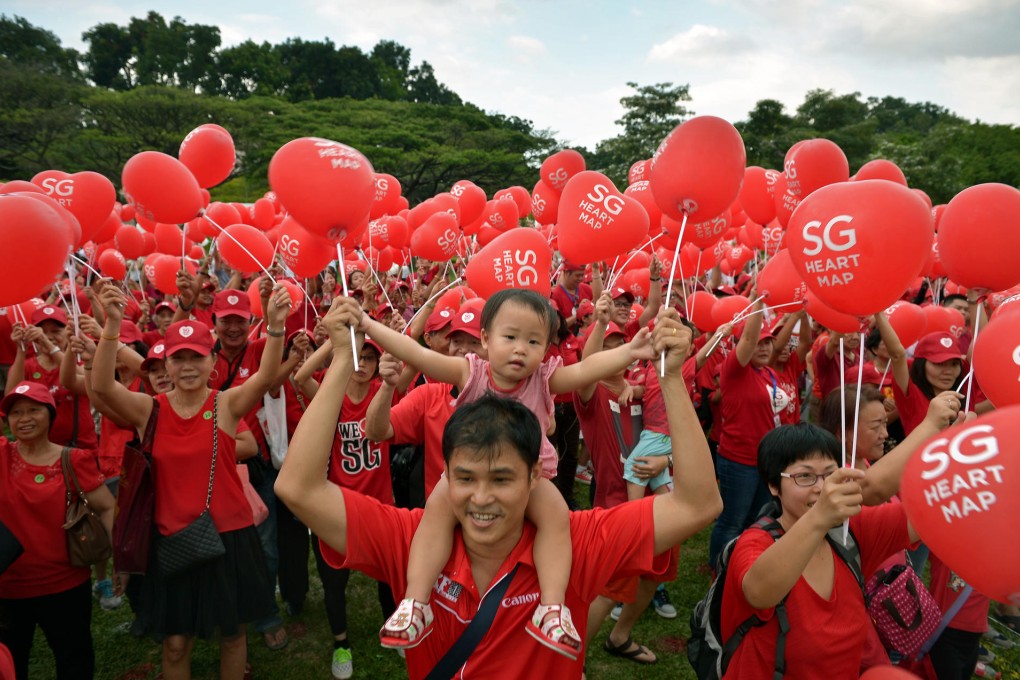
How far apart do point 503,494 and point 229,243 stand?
4892 mm

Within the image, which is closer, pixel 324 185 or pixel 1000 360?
pixel 1000 360

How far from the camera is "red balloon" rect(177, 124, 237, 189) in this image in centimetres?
484

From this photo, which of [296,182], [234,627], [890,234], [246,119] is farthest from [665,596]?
[246,119]

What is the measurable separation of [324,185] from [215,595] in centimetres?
212

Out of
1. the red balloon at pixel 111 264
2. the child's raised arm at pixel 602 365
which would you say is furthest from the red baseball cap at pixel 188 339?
the red balloon at pixel 111 264

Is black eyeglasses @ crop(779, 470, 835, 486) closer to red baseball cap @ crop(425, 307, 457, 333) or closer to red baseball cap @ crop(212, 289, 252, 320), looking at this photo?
red baseball cap @ crop(425, 307, 457, 333)

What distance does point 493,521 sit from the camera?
5.65 feet

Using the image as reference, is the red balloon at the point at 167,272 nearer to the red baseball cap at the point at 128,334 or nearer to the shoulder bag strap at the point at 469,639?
the red baseball cap at the point at 128,334

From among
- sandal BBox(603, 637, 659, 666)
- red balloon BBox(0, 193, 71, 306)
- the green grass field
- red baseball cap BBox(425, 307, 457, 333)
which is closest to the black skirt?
the green grass field

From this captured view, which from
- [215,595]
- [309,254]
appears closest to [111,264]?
[309,254]

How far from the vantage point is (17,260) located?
250 centimetres

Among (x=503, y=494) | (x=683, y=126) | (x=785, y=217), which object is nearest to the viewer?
(x=503, y=494)

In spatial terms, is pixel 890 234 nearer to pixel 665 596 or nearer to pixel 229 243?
pixel 665 596

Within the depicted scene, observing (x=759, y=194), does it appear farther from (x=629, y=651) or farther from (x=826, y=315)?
(x=629, y=651)
